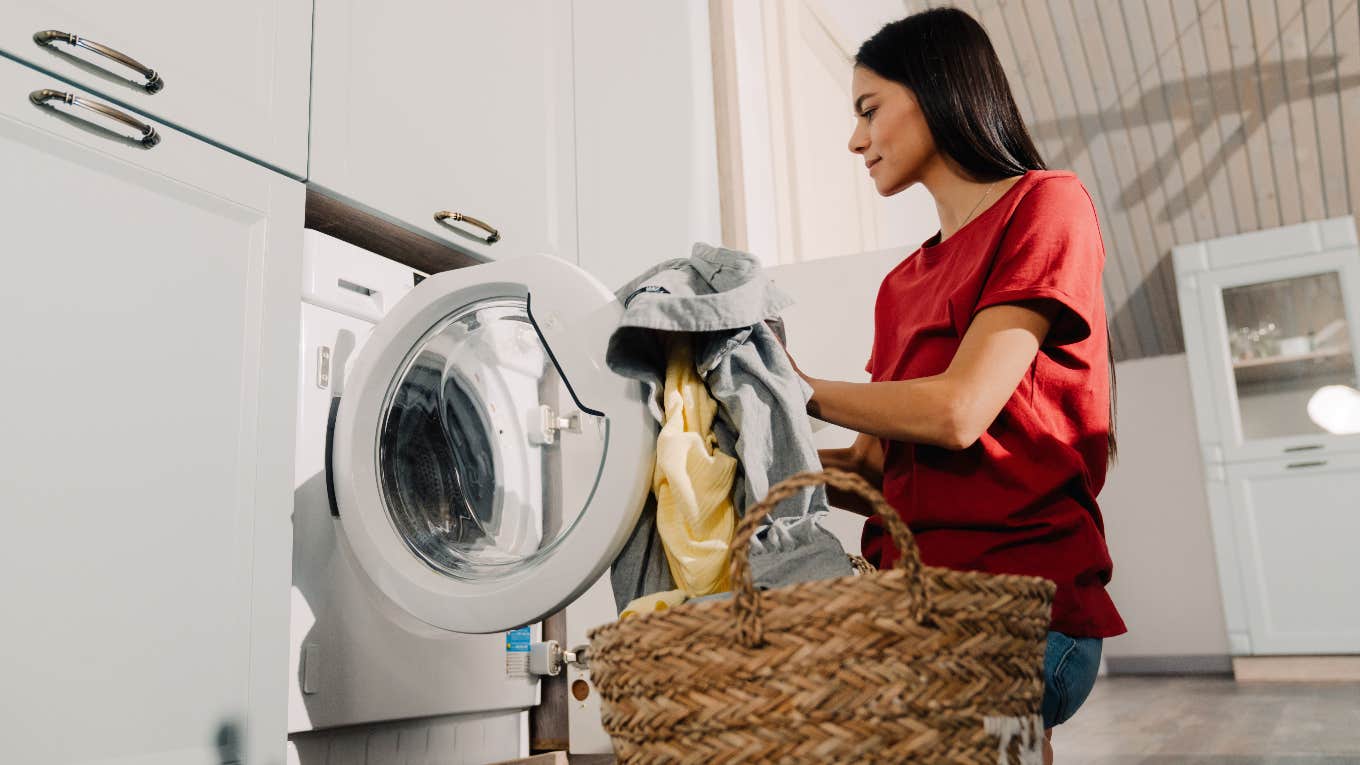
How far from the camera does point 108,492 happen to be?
43.1 inches

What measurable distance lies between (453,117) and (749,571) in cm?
118

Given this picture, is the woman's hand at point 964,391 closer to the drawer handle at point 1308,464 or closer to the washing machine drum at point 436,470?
the washing machine drum at point 436,470

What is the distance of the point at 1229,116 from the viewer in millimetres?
4238

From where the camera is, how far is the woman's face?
115 centimetres

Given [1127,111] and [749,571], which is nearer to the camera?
[749,571]

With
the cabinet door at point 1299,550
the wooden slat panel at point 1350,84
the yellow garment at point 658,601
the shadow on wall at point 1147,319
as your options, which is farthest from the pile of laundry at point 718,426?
the shadow on wall at point 1147,319

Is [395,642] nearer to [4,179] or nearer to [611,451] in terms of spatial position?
[611,451]

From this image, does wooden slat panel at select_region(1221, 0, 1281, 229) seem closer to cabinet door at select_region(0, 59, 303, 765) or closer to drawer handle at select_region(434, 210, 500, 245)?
drawer handle at select_region(434, 210, 500, 245)

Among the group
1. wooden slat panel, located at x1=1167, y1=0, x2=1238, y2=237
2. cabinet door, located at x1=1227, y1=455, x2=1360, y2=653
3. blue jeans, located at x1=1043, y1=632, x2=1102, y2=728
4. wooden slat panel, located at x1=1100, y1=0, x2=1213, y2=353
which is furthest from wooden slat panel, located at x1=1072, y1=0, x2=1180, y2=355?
blue jeans, located at x1=1043, y1=632, x2=1102, y2=728

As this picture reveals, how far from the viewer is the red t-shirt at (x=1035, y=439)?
946 mm

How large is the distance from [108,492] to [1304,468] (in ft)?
14.7

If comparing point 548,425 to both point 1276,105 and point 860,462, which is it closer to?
point 860,462

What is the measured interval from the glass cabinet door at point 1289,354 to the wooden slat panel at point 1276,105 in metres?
0.38

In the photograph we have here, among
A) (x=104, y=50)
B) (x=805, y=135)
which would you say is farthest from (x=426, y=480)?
(x=805, y=135)
